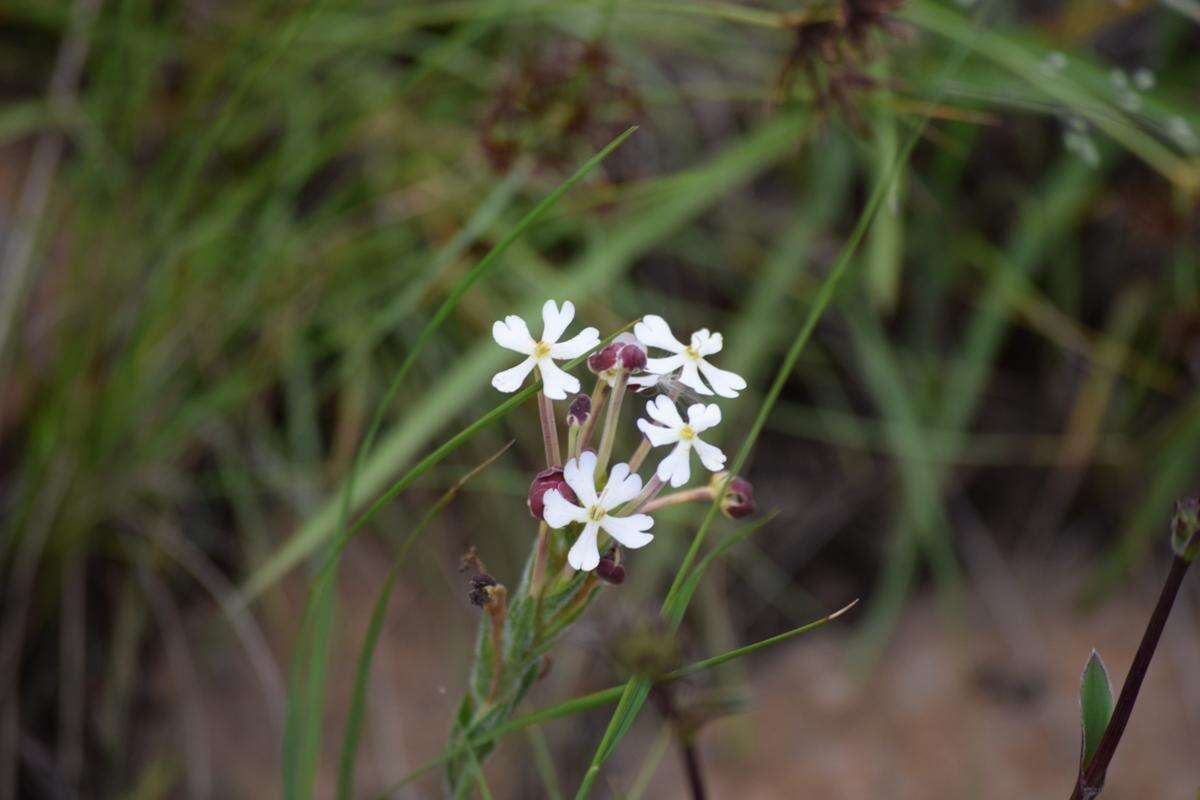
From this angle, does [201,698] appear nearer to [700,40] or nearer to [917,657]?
[917,657]

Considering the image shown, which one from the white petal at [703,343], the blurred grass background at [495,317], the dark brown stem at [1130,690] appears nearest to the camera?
the dark brown stem at [1130,690]

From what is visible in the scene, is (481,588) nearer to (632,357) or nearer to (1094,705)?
(632,357)

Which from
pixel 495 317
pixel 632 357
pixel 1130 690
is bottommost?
pixel 1130 690

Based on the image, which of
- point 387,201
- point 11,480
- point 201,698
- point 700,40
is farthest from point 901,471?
point 11,480

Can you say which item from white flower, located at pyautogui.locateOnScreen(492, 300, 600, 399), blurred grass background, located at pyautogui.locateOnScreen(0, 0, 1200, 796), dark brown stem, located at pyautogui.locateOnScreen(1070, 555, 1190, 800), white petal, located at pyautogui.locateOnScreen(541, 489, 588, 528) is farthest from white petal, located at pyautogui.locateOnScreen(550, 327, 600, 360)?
blurred grass background, located at pyautogui.locateOnScreen(0, 0, 1200, 796)

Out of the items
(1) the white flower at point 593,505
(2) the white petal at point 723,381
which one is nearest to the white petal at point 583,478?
(1) the white flower at point 593,505

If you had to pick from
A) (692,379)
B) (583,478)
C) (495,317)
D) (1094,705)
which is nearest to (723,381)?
(692,379)

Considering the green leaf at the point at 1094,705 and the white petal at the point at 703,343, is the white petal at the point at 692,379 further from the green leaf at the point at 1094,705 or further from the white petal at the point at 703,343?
the green leaf at the point at 1094,705
